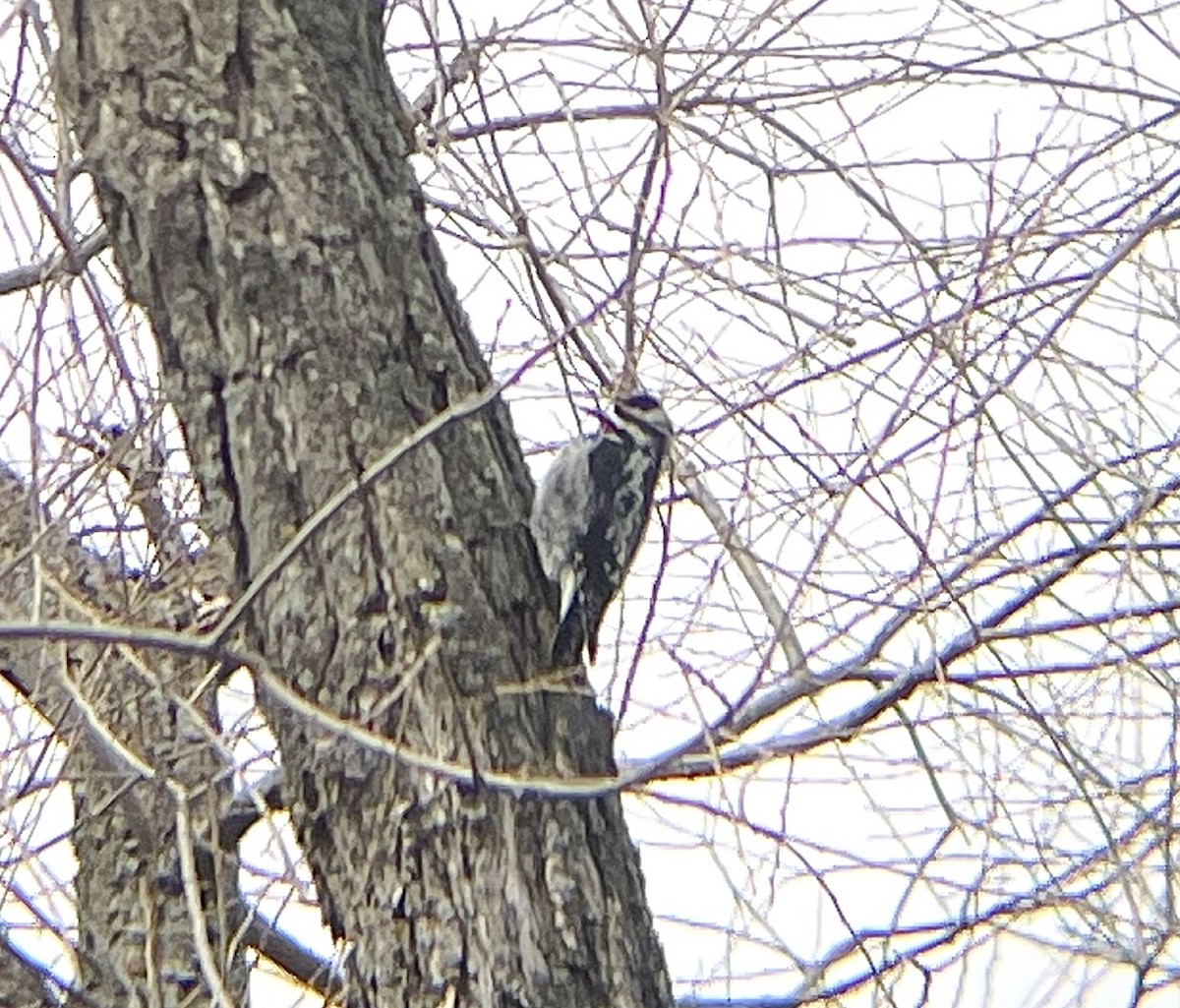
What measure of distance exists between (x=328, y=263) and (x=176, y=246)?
0.75 feet

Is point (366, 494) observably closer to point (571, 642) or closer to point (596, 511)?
point (571, 642)

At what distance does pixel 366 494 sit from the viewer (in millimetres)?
2541

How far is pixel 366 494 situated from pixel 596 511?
118cm

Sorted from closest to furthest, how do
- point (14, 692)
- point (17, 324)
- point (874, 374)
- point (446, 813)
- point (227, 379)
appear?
point (446, 813) < point (227, 379) < point (874, 374) < point (17, 324) < point (14, 692)

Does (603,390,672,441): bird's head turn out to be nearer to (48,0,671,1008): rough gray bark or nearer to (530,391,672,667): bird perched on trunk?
(530,391,672,667): bird perched on trunk

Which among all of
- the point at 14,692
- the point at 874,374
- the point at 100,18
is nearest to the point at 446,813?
the point at 874,374

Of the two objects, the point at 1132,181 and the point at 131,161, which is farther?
the point at 1132,181

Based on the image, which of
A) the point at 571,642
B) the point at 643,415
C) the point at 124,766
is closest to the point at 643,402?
the point at 643,415

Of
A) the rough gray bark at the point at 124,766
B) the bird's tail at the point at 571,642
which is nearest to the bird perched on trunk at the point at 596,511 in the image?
the bird's tail at the point at 571,642

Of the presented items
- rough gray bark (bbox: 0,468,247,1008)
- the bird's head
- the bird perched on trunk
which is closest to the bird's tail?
the bird perched on trunk

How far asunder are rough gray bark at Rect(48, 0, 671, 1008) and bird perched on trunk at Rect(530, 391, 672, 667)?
8 cm

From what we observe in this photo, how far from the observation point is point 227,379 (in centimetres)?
275

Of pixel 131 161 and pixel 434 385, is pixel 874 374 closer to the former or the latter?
pixel 434 385

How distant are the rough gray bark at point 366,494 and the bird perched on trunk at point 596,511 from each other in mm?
83
